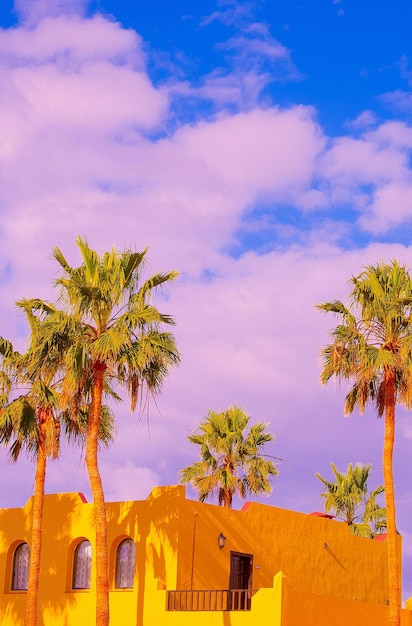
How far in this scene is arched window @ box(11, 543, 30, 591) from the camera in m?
30.8

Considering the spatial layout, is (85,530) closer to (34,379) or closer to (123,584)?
(123,584)

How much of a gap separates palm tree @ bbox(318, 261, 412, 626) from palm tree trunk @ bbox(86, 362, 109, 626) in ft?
21.6

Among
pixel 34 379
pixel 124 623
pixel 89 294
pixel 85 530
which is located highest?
pixel 89 294

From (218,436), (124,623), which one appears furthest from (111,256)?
(218,436)

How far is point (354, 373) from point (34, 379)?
846cm

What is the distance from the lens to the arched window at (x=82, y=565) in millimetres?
29281

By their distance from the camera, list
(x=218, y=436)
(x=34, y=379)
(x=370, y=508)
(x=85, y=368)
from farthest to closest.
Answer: (x=370, y=508)
(x=218, y=436)
(x=34, y=379)
(x=85, y=368)

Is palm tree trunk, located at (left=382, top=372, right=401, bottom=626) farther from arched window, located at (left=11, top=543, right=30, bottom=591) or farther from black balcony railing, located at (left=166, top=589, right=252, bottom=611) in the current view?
arched window, located at (left=11, top=543, right=30, bottom=591)

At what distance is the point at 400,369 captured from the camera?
2852 cm

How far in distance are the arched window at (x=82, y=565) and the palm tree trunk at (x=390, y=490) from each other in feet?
26.3

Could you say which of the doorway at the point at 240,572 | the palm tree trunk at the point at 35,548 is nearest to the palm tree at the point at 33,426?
the palm tree trunk at the point at 35,548

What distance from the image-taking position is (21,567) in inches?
1219

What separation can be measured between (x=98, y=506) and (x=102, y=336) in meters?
4.06

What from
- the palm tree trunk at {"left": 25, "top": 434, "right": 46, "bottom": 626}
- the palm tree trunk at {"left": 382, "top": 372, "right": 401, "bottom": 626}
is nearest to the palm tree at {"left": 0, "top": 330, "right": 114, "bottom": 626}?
the palm tree trunk at {"left": 25, "top": 434, "right": 46, "bottom": 626}
